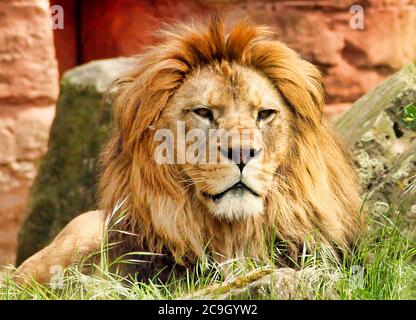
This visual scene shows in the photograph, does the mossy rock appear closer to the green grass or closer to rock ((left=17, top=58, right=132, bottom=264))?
rock ((left=17, top=58, right=132, bottom=264))

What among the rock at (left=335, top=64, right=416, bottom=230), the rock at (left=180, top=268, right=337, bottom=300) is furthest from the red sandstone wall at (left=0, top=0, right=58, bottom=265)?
the rock at (left=180, top=268, right=337, bottom=300)

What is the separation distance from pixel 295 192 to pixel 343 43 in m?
4.38

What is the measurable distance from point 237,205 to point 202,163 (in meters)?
0.23

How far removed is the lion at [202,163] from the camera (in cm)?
492

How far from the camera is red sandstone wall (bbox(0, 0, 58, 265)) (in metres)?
8.69

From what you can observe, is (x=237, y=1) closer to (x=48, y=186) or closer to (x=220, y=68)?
(x=48, y=186)

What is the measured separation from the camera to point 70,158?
303 inches

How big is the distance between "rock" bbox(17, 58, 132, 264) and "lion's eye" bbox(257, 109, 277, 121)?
108 inches

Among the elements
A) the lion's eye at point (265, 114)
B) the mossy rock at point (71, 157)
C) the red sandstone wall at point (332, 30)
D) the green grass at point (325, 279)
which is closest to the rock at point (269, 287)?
the green grass at point (325, 279)

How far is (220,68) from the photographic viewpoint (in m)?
5.00

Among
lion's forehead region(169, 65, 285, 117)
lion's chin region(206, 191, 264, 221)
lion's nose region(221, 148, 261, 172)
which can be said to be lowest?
lion's chin region(206, 191, 264, 221)

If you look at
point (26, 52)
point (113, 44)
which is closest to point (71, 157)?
point (26, 52)

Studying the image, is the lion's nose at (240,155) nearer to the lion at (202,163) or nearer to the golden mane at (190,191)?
the lion at (202,163)

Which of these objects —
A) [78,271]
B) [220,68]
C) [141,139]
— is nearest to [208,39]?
[220,68]
